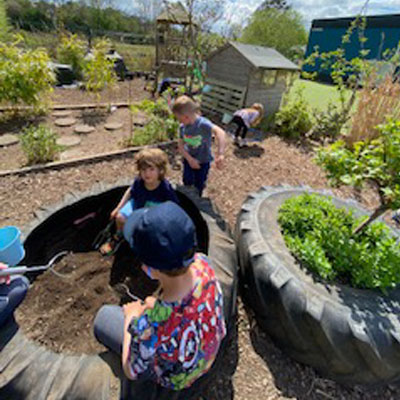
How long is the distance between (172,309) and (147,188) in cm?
158

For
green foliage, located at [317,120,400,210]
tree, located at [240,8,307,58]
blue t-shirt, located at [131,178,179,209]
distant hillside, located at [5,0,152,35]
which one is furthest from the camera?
tree, located at [240,8,307,58]

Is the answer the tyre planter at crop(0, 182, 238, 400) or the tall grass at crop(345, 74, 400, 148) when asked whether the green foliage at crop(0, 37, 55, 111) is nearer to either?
the tyre planter at crop(0, 182, 238, 400)

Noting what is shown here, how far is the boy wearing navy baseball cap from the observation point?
0.93 metres

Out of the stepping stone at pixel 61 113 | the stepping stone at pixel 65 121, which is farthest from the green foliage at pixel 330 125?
the stepping stone at pixel 61 113

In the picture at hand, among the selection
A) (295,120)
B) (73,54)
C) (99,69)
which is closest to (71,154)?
(99,69)

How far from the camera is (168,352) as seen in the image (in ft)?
3.35

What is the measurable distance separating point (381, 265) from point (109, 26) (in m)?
38.9

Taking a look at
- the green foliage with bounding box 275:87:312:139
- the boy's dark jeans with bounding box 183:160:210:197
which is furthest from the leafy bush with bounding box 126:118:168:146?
the green foliage with bounding box 275:87:312:139

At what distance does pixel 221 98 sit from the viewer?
7395 millimetres

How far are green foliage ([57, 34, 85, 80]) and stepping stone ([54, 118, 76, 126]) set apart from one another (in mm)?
5264

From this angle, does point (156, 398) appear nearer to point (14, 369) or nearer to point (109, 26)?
point (14, 369)

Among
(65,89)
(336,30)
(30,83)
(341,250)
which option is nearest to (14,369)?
(341,250)

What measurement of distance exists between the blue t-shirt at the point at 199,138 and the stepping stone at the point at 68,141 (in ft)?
10.1

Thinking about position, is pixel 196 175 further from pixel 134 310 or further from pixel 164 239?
pixel 164 239
